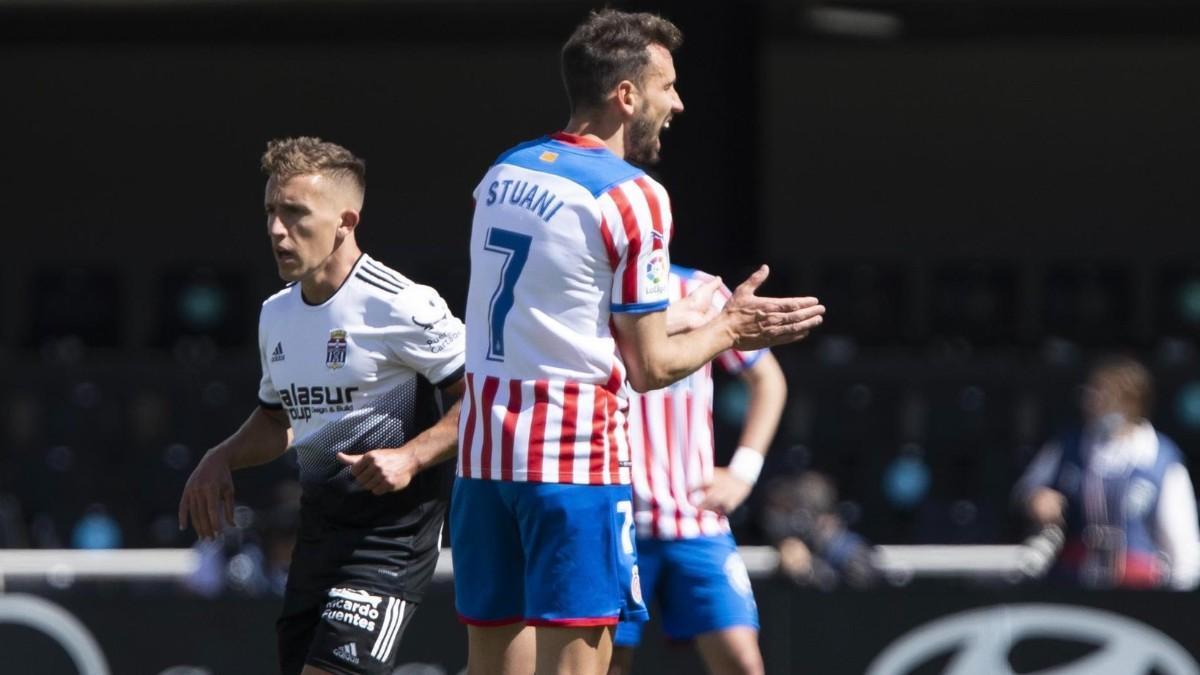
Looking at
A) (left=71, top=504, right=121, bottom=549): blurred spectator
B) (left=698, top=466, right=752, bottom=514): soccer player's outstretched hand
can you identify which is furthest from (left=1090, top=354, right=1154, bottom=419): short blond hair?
(left=71, top=504, right=121, bottom=549): blurred spectator

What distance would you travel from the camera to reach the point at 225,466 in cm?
487

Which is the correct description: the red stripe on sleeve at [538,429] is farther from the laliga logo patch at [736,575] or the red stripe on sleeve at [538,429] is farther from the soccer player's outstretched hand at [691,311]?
the laliga logo patch at [736,575]

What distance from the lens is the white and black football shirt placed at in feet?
15.2

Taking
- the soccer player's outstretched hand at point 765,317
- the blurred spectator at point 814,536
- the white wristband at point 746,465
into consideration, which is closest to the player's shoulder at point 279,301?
the soccer player's outstretched hand at point 765,317

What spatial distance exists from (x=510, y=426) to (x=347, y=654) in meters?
0.74

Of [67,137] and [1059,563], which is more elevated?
[67,137]

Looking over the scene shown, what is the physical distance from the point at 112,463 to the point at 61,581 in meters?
3.94

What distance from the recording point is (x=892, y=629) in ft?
23.8

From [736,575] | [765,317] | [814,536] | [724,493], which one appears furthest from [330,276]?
[814,536]

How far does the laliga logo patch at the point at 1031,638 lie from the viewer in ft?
23.7

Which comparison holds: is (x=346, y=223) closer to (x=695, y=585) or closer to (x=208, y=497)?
(x=208, y=497)

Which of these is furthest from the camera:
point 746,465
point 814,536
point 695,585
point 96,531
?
point 96,531

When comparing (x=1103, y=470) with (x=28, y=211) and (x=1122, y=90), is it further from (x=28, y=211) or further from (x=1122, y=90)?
(x=28, y=211)

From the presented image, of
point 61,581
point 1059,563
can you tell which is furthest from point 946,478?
point 61,581
